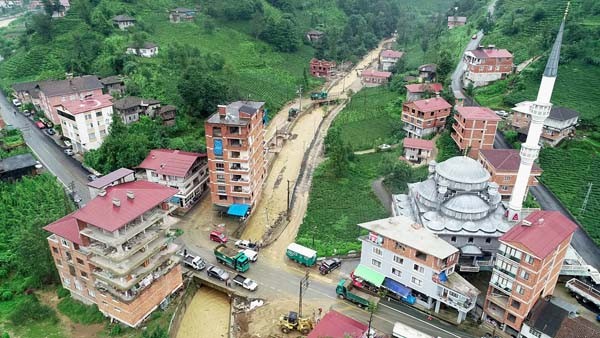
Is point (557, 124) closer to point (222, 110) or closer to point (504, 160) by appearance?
point (504, 160)

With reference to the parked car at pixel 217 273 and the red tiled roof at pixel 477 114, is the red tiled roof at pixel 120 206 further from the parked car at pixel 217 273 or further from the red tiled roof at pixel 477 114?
the red tiled roof at pixel 477 114

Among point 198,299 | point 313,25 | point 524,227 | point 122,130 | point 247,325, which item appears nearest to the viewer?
point 524,227

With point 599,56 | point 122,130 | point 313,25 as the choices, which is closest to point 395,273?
point 122,130

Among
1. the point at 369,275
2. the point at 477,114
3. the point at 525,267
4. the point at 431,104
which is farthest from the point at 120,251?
the point at 431,104

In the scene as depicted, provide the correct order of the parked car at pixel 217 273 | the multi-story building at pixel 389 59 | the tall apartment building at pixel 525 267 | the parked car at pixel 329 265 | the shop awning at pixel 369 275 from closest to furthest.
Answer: the tall apartment building at pixel 525 267 < the shop awning at pixel 369 275 < the parked car at pixel 217 273 < the parked car at pixel 329 265 < the multi-story building at pixel 389 59

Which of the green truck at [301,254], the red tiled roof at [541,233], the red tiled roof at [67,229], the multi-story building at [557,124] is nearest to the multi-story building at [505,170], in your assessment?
the multi-story building at [557,124]

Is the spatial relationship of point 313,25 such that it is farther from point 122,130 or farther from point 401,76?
point 122,130

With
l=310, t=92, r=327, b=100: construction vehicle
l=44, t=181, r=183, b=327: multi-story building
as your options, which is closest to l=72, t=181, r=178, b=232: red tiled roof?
l=44, t=181, r=183, b=327: multi-story building
